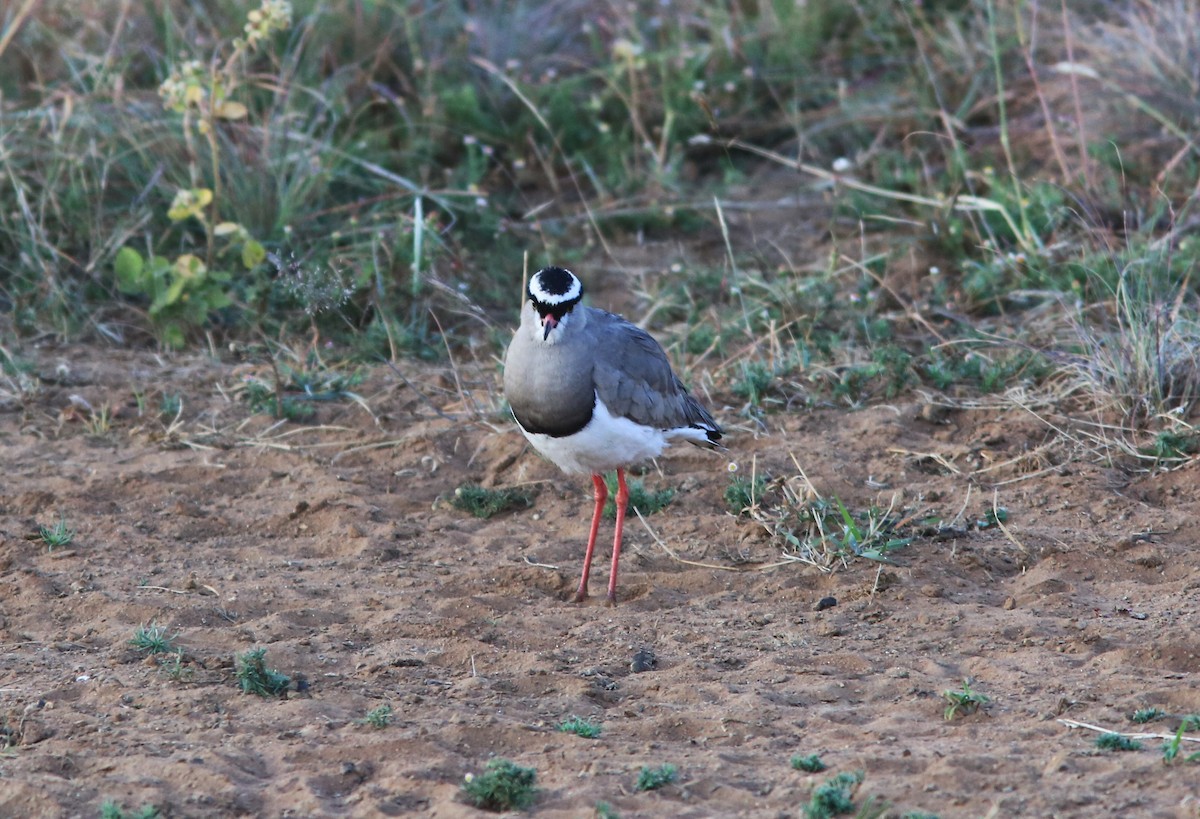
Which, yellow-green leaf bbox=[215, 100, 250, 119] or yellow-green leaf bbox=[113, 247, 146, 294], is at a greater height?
yellow-green leaf bbox=[215, 100, 250, 119]

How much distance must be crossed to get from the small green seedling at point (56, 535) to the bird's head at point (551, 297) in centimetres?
187

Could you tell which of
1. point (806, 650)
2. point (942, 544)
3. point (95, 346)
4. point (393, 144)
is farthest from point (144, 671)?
point (393, 144)

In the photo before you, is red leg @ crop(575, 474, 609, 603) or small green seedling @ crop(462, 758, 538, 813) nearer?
small green seedling @ crop(462, 758, 538, 813)

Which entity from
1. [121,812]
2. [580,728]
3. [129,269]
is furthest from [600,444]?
[129,269]

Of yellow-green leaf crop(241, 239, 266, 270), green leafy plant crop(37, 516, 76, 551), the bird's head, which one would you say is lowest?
green leafy plant crop(37, 516, 76, 551)

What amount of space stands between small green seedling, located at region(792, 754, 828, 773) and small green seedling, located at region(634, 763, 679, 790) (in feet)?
0.99

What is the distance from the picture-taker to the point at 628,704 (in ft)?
13.2

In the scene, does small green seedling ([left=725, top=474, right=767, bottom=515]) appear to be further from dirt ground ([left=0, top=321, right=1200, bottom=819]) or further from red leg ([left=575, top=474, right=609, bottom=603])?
red leg ([left=575, top=474, right=609, bottom=603])

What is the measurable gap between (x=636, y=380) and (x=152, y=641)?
1807mm

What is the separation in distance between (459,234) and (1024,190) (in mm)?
3016

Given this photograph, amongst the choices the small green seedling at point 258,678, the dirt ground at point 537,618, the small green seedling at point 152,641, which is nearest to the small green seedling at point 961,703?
the dirt ground at point 537,618

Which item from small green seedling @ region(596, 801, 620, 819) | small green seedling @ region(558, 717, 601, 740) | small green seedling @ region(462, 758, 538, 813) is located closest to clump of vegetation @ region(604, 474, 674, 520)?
small green seedling @ region(558, 717, 601, 740)

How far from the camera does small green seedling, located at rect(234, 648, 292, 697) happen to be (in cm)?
398

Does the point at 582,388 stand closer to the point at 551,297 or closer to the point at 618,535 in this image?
the point at 551,297
